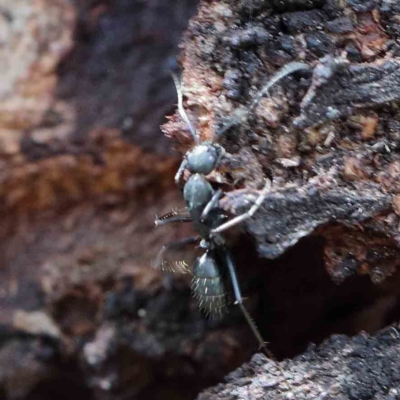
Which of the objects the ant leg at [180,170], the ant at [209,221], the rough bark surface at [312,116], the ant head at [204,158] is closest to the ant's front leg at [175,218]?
the ant at [209,221]

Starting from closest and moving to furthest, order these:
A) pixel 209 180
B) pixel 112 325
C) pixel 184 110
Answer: pixel 184 110 → pixel 209 180 → pixel 112 325

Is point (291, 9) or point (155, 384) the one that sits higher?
point (291, 9)

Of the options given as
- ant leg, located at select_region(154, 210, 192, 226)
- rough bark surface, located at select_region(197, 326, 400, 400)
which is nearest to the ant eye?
ant leg, located at select_region(154, 210, 192, 226)

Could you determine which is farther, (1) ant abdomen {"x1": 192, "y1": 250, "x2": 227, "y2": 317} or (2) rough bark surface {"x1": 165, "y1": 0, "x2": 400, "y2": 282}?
(1) ant abdomen {"x1": 192, "y1": 250, "x2": 227, "y2": 317}

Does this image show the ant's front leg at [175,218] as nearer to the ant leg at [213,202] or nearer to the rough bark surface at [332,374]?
the ant leg at [213,202]

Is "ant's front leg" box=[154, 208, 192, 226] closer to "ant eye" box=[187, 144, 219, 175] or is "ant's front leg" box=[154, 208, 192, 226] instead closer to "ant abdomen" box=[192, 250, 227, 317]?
"ant abdomen" box=[192, 250, 227, 317]

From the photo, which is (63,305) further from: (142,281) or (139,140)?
(139,140)

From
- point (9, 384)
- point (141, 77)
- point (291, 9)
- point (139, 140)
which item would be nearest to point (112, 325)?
point (9, 384)

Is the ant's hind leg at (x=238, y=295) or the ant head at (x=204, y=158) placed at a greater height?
the ant head at (x=204, y=158)
